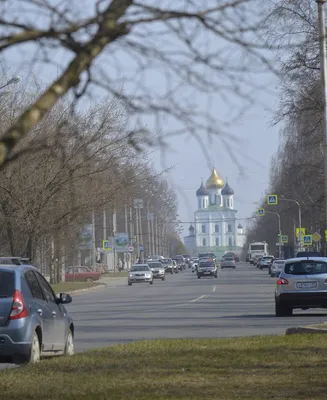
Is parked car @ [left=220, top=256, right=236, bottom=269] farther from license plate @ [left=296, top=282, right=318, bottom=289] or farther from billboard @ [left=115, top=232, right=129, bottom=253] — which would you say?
license plate @ [left=296, top=282, right=318, bottom=289]

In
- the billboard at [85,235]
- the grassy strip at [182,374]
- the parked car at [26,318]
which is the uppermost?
the billboard at [85,235]

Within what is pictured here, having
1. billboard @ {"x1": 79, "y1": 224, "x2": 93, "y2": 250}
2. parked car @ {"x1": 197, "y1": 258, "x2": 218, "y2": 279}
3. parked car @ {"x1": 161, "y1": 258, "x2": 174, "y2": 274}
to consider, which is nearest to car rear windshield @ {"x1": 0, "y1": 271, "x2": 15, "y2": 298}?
billboard @ {"x1": 79, "y1": 224, "x2": 93, "y2": 250}

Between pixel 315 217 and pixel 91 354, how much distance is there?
5940cm

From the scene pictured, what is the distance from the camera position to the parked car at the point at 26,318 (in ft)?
43.7

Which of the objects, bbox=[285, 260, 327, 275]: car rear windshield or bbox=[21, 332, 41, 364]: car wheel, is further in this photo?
bbox=[285, 260, 327, 275]: car rear windshield

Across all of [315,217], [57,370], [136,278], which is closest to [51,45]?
[57,370]

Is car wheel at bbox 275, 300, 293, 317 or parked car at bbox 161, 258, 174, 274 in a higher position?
parked car at bbox 161, 258, 174, 274

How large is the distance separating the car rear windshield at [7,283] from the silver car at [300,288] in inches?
544

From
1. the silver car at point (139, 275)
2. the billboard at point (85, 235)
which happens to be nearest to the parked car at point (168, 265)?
the silver car at point (139, 275)

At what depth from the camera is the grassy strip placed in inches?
404

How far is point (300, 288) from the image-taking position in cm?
2691

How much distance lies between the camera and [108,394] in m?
10.2

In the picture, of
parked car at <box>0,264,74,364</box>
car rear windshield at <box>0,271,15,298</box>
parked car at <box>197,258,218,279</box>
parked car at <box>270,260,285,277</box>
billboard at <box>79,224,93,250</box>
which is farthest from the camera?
parked car at <box>197,258,218,279</box>

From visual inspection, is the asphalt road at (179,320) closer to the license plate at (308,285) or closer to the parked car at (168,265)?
the license plate at (308,285)
